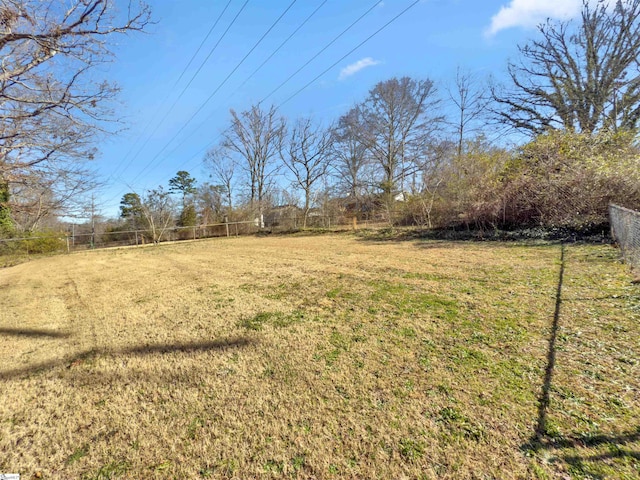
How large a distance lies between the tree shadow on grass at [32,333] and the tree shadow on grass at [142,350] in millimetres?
771

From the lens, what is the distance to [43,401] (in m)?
1.93

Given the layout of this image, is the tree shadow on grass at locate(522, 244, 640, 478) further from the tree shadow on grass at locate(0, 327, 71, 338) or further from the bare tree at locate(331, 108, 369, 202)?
the bare tree at locate(331, 108, 369, 202)

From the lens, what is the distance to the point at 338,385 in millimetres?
1884

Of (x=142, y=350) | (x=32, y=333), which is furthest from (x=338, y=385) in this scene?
(x=32, y=333)

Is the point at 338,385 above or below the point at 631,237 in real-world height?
below

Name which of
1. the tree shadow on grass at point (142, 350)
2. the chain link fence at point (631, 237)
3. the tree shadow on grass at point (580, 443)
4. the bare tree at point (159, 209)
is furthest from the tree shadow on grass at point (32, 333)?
the bare tree at point (159, 209)

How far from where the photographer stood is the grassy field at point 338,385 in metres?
1.34

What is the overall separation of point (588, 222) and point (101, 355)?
11.0 meters

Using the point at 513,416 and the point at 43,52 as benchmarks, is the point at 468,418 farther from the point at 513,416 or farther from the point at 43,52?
the point at 43,52

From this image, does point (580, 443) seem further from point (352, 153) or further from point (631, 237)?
point (352, 153)

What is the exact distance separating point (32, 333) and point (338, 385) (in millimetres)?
4019

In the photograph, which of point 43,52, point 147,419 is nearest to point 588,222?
point 147,419

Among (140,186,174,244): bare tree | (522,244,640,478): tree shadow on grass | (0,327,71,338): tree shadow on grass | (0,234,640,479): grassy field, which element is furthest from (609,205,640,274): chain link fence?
(140,186,174,244): bare tree

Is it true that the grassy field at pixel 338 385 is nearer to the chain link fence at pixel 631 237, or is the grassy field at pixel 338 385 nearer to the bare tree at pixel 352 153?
the chain link fence at pixel 631 237
